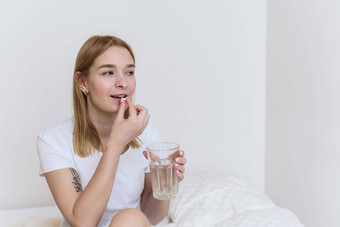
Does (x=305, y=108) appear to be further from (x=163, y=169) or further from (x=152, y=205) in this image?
(x=163, y=169)

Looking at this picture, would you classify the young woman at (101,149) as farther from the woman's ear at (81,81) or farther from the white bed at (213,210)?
the white bed at (213,210)

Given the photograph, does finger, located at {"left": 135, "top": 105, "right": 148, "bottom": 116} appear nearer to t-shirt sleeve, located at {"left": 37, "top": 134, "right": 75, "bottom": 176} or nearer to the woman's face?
the woman's face

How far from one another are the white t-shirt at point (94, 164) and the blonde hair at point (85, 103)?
0.03 m

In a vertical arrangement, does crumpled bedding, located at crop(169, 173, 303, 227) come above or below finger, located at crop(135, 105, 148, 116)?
below

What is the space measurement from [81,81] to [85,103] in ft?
0.28

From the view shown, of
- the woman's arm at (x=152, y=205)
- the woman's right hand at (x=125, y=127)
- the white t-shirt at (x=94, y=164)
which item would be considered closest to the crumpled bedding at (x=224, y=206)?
the woman's arm at (x=152, y=205)

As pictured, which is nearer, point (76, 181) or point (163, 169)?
point (163, 169)

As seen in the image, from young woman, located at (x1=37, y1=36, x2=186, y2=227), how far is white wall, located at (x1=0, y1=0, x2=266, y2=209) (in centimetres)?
66

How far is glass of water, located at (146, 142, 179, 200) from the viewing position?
46.4 inches

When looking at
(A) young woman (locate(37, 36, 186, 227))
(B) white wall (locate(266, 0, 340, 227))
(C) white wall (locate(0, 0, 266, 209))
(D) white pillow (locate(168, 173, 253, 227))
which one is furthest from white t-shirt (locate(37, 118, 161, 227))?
(B) white wall (locate(266, 0, 340, 227))

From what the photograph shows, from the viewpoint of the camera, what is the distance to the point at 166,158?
46.7 inches

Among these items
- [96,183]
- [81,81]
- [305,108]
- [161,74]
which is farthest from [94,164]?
[305,108]

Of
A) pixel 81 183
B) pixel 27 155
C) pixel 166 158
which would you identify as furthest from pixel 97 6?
pixel 166 158

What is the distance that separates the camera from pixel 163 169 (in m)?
1.18
